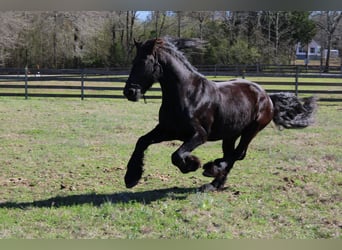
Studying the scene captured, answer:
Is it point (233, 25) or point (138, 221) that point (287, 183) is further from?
point (233, 25)

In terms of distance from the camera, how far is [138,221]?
4.30m

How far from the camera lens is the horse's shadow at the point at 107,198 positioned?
16.0 ft

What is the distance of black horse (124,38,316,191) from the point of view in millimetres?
4766

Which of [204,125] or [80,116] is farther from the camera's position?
[80,116]

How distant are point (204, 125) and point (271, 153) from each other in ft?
10.5

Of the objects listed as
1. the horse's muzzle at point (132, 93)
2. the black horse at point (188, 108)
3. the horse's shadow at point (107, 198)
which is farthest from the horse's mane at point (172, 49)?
the horse's shadow at point (107, 198)

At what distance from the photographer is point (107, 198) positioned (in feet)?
16.7

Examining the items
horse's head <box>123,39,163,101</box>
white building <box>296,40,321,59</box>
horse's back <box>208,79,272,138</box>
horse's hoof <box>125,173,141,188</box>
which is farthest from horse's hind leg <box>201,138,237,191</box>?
white building <box>296,40,321,59</box>

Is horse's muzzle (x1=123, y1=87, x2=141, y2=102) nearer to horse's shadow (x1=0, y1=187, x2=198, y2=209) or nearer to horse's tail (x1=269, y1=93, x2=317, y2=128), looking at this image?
horse's shadow (x1=0, y1=187, x2=198, y2=209)

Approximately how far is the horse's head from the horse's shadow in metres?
1.27

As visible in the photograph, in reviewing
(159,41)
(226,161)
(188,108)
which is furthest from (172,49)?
(226,161)

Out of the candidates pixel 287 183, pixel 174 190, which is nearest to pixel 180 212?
pixel 174 190

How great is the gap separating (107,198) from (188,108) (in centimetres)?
144

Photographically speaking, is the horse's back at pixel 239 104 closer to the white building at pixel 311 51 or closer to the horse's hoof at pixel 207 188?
the horse's hoof at pixel 207 188
